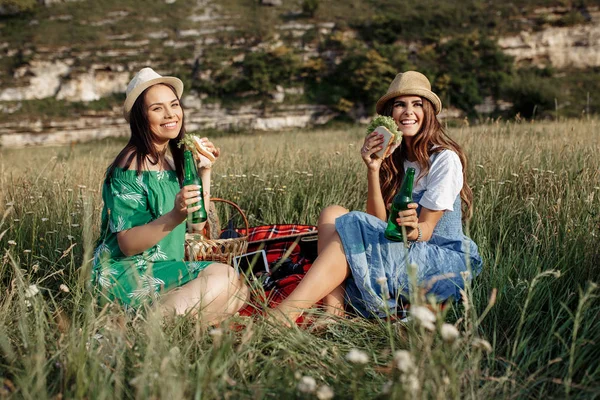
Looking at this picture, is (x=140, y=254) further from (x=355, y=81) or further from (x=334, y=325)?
(x=355, y=81)

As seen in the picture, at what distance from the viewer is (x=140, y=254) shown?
2697mm

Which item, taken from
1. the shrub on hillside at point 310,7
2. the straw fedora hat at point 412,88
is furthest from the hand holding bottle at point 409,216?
the shrub on hillside at point 310,7

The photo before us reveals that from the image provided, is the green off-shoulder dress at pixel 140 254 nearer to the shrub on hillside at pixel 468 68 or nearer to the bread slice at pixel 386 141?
the bread slice at pixel 386 141

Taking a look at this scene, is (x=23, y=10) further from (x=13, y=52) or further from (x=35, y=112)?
(x=35, y=112)

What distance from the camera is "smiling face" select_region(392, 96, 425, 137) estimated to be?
289 centimetres

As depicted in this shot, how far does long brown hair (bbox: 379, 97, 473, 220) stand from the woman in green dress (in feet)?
3.41

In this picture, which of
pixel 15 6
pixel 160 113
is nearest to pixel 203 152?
→ pixel 160 113

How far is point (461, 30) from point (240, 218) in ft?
123

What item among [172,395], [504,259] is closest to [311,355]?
[172,395]

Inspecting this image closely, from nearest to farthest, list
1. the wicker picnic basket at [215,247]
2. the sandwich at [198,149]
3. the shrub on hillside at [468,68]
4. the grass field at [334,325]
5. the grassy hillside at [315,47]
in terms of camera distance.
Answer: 1. the grass field at [334,325]
2. the sandwich at [198,149]
3. the wicker picnic basket at [215,247]
4. the shrub on hillside at [468,68]
5. the grassy hillside at [315,47]

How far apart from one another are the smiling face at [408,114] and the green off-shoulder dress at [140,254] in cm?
132

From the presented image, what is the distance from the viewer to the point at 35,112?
34625 millimetres

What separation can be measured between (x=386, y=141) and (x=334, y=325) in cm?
96

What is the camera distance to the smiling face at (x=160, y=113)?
2.81 metres
